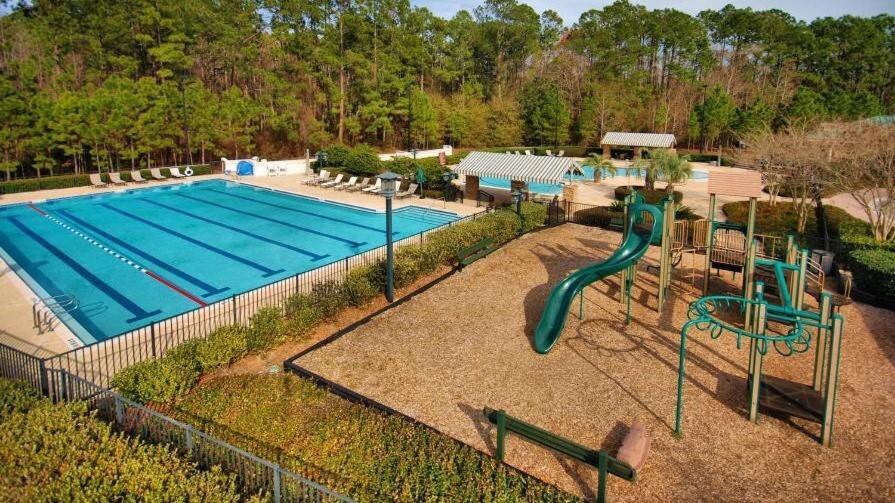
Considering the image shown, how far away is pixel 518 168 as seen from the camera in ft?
70.2

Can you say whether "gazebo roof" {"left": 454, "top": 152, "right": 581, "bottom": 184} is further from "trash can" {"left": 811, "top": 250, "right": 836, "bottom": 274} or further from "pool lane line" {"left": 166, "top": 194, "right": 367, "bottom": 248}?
"trash can" {"left": 811, "top": 250, "right": 836, "bottom": 274}

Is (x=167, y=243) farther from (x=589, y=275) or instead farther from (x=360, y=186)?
(x=589, y=275)

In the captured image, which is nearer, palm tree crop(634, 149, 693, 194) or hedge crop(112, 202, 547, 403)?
hedge crop(112, 202, 547, 403)

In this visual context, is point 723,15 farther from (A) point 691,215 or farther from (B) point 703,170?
(A) point 691,215

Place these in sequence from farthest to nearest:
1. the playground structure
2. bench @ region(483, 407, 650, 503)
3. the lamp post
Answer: the lamp post, the playground structure, bench @ region(483, 407, 650, 503)

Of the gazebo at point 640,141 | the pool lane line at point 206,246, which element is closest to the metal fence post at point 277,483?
the pool lane line at point 206,246

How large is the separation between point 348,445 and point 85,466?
8.90 ft

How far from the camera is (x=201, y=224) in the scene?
20.8 meters

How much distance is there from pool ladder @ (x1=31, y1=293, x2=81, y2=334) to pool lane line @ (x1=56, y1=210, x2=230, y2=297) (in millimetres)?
2678

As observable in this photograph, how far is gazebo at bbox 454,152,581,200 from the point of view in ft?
67.8

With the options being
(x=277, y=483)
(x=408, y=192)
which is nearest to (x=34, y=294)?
(x=277, y=483)

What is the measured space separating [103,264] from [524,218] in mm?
12904

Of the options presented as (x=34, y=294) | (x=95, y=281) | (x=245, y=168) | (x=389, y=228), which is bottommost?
(x=95, y=281)

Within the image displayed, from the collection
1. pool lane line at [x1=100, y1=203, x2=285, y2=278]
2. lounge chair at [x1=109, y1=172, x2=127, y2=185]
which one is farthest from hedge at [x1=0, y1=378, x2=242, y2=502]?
lounge chair at [x1=109, y1=172, x2=127, y2=185]
